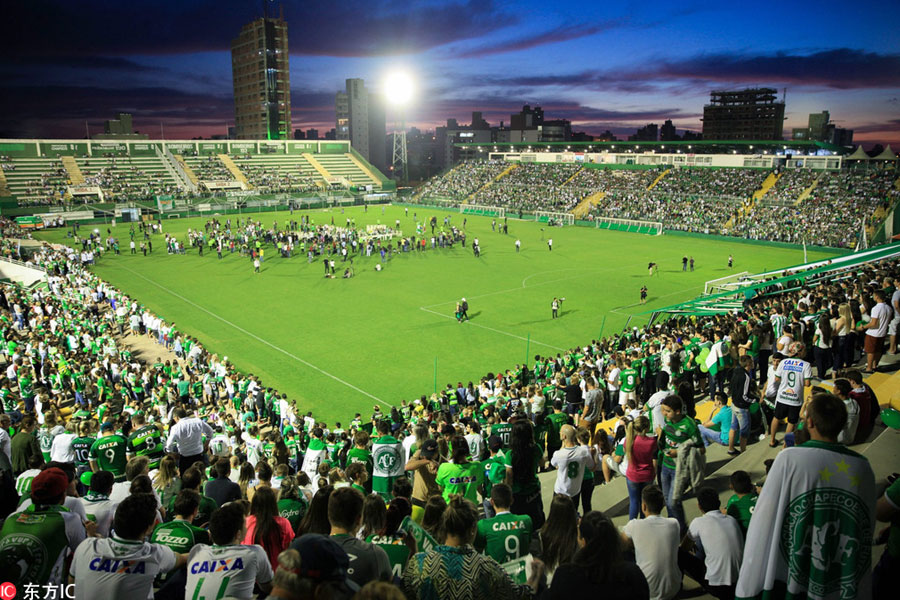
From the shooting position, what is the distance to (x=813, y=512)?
329 cm

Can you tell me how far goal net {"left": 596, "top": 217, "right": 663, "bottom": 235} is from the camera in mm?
57469

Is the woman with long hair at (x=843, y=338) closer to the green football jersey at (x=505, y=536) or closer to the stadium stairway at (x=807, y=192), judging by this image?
the green football jersey at (x=505, y=536)

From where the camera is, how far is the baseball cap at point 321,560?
3.21 m

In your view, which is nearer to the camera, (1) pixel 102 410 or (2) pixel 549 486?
(2) pixel 549 486

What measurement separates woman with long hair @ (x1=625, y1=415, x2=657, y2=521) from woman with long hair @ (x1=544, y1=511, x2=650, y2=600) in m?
3.15

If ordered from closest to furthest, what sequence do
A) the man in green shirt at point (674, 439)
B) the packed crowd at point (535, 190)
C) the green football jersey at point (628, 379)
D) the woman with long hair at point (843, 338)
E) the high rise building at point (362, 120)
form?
the man in green shirt at point (674, 439) → the woman with long hair at point (843, 338) → the green football jersey at point (628, 379) → the packed crowd at point (535, 190) → the high rise building at point (362, 120)

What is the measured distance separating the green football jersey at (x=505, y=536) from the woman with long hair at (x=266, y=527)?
1.63 metres

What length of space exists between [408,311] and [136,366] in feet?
43.0

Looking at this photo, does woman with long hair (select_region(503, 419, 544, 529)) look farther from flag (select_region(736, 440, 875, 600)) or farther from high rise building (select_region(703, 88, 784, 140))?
high rise building (select_region(703, 88, 784, 140))

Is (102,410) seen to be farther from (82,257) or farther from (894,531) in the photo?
(82,257)

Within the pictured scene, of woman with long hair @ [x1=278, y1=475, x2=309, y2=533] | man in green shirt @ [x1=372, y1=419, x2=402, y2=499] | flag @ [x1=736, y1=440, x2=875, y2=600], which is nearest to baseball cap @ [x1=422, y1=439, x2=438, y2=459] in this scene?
man in green shirt @ [x1=372, y1=419, x2=402, y2=499]

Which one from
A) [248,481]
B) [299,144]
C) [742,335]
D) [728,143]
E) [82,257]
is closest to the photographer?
[248,481]

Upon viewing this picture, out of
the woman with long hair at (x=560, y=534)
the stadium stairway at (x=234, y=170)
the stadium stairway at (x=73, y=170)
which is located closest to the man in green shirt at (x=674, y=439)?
the woman with long hair at (x=560, y=534)

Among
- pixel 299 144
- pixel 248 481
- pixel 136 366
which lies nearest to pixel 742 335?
pixel 248 481
